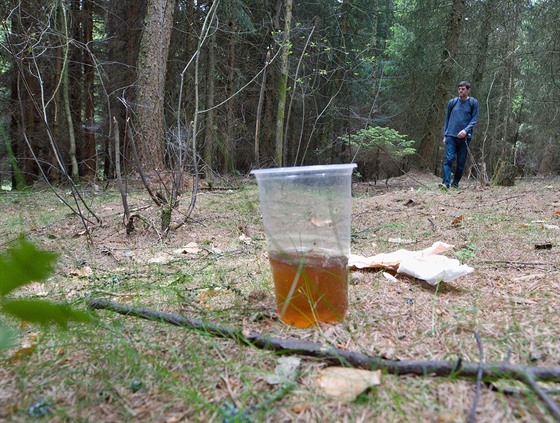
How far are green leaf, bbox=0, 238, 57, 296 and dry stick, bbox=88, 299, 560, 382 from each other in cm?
64

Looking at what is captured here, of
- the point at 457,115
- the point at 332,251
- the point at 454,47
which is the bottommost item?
the point at 332,251

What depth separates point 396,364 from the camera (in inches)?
37.9

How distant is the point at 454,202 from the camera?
4602 millimetres

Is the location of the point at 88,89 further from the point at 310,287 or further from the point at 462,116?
the point at 310,287

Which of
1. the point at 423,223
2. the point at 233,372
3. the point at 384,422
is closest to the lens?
the point at 384,422

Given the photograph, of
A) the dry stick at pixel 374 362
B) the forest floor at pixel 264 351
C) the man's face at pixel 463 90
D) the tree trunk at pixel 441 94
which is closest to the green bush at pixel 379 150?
the tree trunk at pixel 441 94

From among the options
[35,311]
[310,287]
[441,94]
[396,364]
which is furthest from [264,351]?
[441,94]

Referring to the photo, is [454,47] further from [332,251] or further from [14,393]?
[14,393]

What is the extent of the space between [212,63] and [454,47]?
712 cm

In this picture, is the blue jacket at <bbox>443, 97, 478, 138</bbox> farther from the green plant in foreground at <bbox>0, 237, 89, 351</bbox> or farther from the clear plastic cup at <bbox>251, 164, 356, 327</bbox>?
the green plant in foreground at <bbox>0, 237, 89, 351</bbox>

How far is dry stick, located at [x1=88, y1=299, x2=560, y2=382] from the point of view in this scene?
908mm

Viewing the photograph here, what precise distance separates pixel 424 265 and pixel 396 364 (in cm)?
91

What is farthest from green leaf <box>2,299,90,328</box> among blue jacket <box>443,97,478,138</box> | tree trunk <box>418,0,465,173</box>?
tree trunk <box>418,0,465,173</box>

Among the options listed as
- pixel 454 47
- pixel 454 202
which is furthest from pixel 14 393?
pixel 454 47
